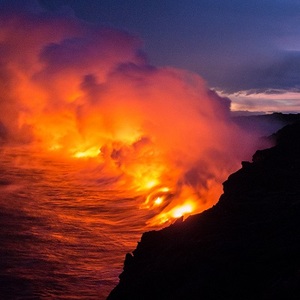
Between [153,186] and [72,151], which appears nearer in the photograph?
[153,186]

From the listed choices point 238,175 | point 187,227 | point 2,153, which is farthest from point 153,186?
point 2,153

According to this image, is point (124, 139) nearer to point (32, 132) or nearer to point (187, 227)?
point (187, 227)

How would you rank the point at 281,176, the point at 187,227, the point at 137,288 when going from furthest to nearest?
the point at 281,176 < the point at 187,227 < the point at 137,288

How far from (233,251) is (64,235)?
1231 centimetres

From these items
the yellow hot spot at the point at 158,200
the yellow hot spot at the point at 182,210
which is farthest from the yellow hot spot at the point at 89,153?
the yellow hot spot at the point at 182,210

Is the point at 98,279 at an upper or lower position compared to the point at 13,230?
lower

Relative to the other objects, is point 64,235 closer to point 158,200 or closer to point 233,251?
point 158,200

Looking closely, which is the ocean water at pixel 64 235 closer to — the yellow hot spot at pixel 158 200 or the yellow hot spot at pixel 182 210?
the yellow hot spot at pixel 158 200

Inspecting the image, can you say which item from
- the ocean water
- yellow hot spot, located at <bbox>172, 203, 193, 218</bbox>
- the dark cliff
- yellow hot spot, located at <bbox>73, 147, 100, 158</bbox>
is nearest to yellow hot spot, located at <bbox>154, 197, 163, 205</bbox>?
the ocean water

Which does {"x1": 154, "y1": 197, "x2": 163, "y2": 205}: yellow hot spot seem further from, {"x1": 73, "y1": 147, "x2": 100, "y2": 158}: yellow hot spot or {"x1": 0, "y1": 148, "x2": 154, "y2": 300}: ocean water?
{"x1": 73, "y1": 147, "x2": 100, "y2": 158}: yellow hot spot

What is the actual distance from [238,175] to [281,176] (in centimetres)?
119

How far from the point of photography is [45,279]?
1545 centimetres

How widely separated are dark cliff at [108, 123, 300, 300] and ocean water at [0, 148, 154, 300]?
492 centimetres

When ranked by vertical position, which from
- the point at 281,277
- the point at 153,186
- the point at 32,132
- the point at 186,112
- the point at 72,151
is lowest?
the point at 281,277
